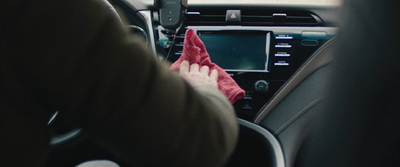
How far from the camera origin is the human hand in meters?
0.71

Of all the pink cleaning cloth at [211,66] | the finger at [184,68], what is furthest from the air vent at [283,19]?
the finger at [184,68]

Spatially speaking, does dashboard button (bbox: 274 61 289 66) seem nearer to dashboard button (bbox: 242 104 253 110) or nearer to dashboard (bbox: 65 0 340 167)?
dashboard (bbox: 65 0 340 167)

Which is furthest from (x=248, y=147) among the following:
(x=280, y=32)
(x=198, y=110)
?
(x=198, y=110)

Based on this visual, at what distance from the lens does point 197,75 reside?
2.42ft

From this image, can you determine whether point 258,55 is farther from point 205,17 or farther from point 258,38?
point 205,17

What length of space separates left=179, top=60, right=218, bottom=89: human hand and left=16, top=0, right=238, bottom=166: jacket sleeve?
0.25m

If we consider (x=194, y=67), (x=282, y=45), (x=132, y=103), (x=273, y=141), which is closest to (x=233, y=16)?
(x=282, y=45)

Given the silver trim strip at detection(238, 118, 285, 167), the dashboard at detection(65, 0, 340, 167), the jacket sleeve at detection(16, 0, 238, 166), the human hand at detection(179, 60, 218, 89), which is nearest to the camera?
the jacket sleeve at detection(16, 0, 238, 166)

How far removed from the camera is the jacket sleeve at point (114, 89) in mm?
365

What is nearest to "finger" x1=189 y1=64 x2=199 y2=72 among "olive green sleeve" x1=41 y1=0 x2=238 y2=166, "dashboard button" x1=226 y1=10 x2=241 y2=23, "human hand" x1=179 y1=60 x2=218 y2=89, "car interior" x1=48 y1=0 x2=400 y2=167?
"human hand" x1=179 y1=60 x2=218 y2=89

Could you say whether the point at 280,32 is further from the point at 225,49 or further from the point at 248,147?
the point at 248,147

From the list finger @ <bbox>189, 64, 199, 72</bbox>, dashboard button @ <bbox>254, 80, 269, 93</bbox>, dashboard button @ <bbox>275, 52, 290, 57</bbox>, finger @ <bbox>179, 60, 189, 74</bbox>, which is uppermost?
finger @ <bbox>189, 64, 199, 72</bbox>

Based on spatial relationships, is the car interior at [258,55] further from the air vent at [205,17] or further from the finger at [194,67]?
the finger at [194,67]

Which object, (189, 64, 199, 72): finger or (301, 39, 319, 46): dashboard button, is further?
(301, 39, 319, 46): dashboard button
